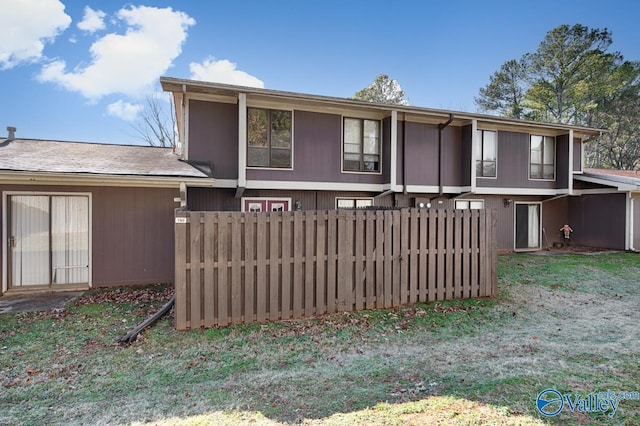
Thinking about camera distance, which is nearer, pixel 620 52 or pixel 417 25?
pixel 417 25

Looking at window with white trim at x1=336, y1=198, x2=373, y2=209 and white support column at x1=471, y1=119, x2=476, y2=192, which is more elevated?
white support column at x1=471, y1=119, x2=476, y2=192

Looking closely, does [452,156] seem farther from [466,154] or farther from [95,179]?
[95,179]

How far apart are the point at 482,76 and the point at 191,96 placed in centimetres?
2492

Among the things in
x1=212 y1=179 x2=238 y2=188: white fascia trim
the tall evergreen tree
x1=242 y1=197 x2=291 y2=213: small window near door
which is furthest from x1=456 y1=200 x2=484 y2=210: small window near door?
the tall evergreen tree

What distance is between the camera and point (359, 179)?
36.3 ft

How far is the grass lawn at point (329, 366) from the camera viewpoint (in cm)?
271

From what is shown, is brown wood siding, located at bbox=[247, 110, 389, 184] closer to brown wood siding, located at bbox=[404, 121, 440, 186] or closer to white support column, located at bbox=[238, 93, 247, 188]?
white support column, located at bbox=[238, 93, 247, 188]

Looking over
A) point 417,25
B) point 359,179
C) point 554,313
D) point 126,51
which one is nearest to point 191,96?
point 359,179

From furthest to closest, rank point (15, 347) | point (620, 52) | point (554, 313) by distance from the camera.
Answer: point (620, 52) < point (554, 313) < point (15, 347)

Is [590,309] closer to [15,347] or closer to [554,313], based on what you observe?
[554,313]

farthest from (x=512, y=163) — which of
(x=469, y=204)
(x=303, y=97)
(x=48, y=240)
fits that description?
(x=48, y=240)

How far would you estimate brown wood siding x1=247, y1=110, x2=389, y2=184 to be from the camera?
33.8 feet

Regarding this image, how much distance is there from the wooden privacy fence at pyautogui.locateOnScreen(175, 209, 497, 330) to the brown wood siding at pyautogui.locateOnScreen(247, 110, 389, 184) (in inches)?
203

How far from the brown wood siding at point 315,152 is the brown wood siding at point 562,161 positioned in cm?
874
